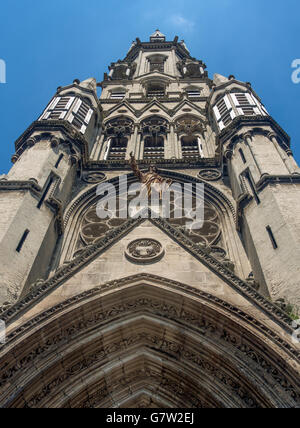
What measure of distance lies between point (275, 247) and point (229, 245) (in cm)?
280

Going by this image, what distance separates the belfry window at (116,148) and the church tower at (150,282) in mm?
3126

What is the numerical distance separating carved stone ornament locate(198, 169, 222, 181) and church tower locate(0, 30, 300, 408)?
0.09m

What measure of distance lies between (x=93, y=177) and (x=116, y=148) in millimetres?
Result: 4837

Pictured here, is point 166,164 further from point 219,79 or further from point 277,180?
Answer: point 219,79

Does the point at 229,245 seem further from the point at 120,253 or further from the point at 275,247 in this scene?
the point at 120,253

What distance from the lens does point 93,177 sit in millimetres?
18609

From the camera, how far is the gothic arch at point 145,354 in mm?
7926

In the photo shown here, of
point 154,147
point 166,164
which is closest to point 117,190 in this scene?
point 166,164

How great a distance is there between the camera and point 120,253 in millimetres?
10688

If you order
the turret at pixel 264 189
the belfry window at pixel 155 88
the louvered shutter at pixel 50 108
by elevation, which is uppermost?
the belfry window at pixel 155 88

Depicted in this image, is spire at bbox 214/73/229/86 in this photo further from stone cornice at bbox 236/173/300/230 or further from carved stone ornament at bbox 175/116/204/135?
stone cornice at bbox 236/173/300/230

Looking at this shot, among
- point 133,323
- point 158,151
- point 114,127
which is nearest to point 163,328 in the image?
point 133,323

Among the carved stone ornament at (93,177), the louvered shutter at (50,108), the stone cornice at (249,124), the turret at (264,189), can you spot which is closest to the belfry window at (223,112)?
the turret at (264,189)

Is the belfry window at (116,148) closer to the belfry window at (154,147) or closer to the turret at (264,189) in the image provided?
the belfry window at (154,147)
